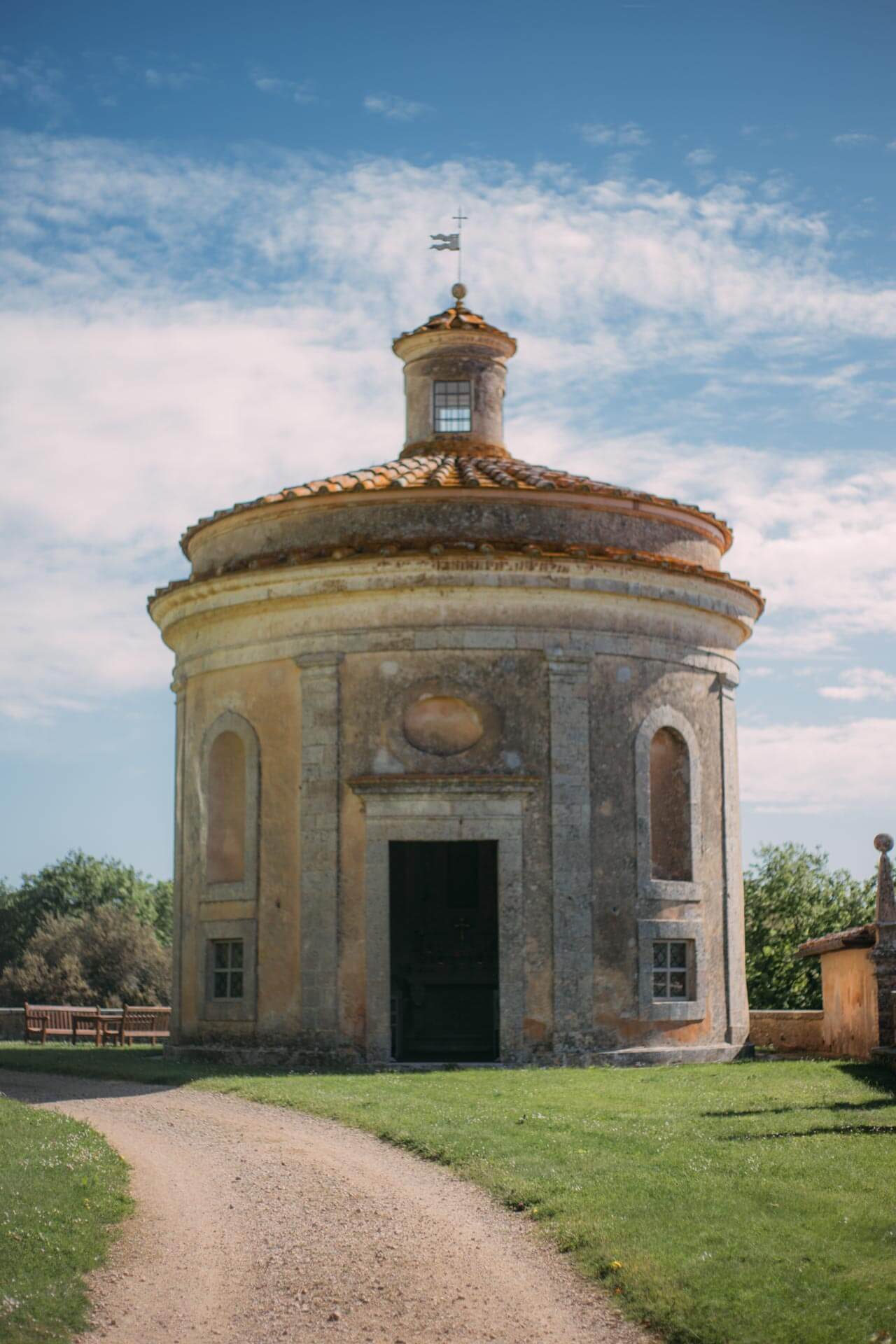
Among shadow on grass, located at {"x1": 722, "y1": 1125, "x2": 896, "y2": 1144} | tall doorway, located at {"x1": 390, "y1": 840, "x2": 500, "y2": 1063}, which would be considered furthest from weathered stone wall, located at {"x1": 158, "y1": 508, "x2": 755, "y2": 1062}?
shadow on grass, located at {"x1": 722, "y1": 1125, "x2": 896, "y2": 1144}

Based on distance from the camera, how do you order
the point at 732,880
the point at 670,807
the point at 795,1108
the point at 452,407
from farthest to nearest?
1. the point at 452,407
2. the point at 732,880
3. the point at 670,807
4. the point at 795,1108

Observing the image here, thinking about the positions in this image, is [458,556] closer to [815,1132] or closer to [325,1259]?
[815,1132]

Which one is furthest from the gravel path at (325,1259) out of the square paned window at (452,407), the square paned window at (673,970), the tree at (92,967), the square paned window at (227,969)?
the tree at (92,967)

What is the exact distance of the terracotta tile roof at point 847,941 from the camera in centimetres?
2105

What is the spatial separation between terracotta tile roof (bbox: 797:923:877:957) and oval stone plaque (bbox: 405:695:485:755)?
226 inches

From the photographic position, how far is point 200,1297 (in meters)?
9.66

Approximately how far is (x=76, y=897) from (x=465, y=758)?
147 feet

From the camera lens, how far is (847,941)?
2184 centimetres

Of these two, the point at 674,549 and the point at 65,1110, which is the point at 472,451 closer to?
the point at 674,549

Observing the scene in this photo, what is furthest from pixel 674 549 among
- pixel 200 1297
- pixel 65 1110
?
pixel 200 1297

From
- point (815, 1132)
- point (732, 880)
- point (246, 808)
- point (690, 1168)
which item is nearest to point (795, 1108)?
point (815, 1132)

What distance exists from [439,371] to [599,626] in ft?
24.3

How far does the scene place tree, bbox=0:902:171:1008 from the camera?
170 feet

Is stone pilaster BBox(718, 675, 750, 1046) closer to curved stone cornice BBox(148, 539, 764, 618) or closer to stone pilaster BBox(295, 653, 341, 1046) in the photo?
curved stone cornice BBox(148, 539, 764, 618)
